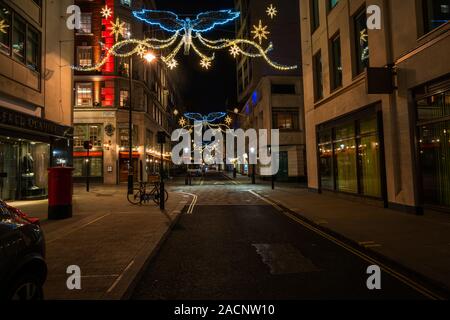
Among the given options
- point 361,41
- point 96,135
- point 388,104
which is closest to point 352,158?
point 388,104

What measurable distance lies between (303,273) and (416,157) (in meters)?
7.57

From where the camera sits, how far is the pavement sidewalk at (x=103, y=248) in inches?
179

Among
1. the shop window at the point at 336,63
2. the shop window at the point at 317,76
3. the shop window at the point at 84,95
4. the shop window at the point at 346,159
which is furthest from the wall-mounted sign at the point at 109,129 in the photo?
the shop window at the point at 346,159

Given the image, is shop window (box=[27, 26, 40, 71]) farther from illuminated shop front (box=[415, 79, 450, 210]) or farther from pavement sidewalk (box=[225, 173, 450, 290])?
illuminated shop front (box=[415, 79, 450, 210])

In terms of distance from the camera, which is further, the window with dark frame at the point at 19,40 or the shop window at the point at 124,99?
the shop window at the point at 124,99

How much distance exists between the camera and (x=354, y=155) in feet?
48.8

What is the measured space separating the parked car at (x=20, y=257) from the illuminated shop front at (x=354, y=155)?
1190 centimetres

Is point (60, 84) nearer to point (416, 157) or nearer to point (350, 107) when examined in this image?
point (350, 107)

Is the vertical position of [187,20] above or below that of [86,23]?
below

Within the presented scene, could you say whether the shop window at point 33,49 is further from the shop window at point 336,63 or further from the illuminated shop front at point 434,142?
the illuminated shop front at point 434,142

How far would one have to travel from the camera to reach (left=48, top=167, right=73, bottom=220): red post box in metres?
10.7

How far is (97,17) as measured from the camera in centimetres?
3419

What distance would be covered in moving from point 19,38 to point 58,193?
10.1 m

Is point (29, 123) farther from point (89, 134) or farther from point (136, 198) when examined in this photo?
point (89, 134)
